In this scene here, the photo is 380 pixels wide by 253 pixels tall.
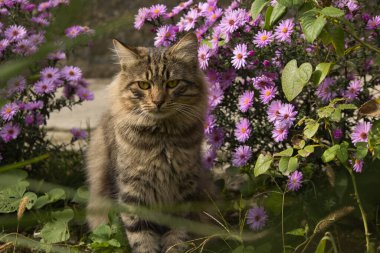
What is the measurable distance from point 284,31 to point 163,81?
0.64m

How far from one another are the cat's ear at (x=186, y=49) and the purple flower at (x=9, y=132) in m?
0.98

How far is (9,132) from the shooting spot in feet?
10.9

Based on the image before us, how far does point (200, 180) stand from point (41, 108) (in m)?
1.12

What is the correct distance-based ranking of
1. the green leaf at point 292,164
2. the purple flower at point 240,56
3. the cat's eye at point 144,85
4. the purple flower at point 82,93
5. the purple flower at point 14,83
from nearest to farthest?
the purple flower at point 14,83
the green leaf at point 292,164
the purple flower at point 240,56
the cat's eye at point 144,85
the purple flower at point 82,93

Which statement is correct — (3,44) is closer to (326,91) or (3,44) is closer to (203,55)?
(203,55)

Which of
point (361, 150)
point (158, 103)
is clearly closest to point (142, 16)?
point (158, 103)

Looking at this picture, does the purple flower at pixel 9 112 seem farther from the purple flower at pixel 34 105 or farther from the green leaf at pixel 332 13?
the green leaf at pixel 332 13

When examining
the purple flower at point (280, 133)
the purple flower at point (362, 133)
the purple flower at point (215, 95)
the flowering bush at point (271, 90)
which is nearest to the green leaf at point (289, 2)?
the flowering bush at point (271, 90)

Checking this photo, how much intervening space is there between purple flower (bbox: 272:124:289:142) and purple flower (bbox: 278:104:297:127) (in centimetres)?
2

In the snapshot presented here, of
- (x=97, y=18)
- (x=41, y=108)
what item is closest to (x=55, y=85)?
(x=41, y=108)

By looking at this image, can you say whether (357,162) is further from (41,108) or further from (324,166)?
(41,108)

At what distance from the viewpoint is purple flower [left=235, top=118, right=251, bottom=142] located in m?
2.99

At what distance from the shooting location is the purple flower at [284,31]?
2832mm

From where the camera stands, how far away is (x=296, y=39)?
2.97 m
